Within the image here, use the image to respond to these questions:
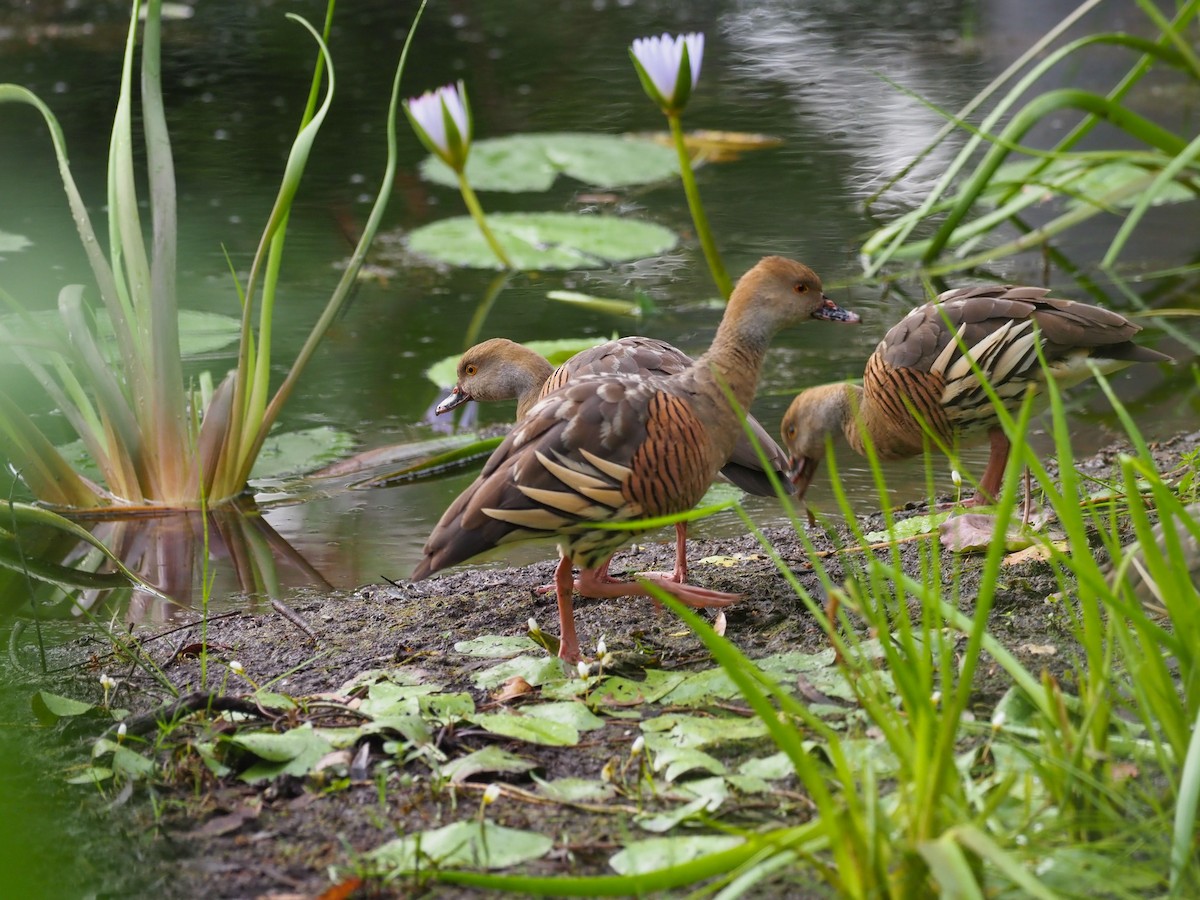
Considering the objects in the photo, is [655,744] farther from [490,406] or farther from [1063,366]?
[490,406]

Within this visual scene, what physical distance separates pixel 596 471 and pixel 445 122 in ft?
9.37

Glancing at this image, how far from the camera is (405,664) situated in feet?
9.67

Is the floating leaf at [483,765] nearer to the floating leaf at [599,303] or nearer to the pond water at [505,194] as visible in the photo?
the pond water at [505,194]

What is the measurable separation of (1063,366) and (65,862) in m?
2.91

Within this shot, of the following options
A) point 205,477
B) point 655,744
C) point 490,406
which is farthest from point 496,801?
point 490,406

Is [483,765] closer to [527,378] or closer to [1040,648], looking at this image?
[1040,648]

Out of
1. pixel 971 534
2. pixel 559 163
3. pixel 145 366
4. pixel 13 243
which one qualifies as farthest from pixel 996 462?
pixel 13 243

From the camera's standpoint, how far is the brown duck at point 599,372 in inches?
142

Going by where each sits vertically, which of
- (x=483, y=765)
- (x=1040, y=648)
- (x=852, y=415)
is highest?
(x=483, y=765)

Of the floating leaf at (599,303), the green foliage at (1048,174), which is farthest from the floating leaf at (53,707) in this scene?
the floating leaf at (599,303)

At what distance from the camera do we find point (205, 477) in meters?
4.53

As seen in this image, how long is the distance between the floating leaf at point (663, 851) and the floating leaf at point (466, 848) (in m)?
0.14

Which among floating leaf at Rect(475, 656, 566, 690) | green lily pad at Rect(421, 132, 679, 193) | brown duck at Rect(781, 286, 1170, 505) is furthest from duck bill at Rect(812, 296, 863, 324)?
green lily pad at Rect(421, 132, 679, 193)

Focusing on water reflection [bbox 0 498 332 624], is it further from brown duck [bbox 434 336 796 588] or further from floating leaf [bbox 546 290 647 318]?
floating leaf [bbox 546 290 647 318]
